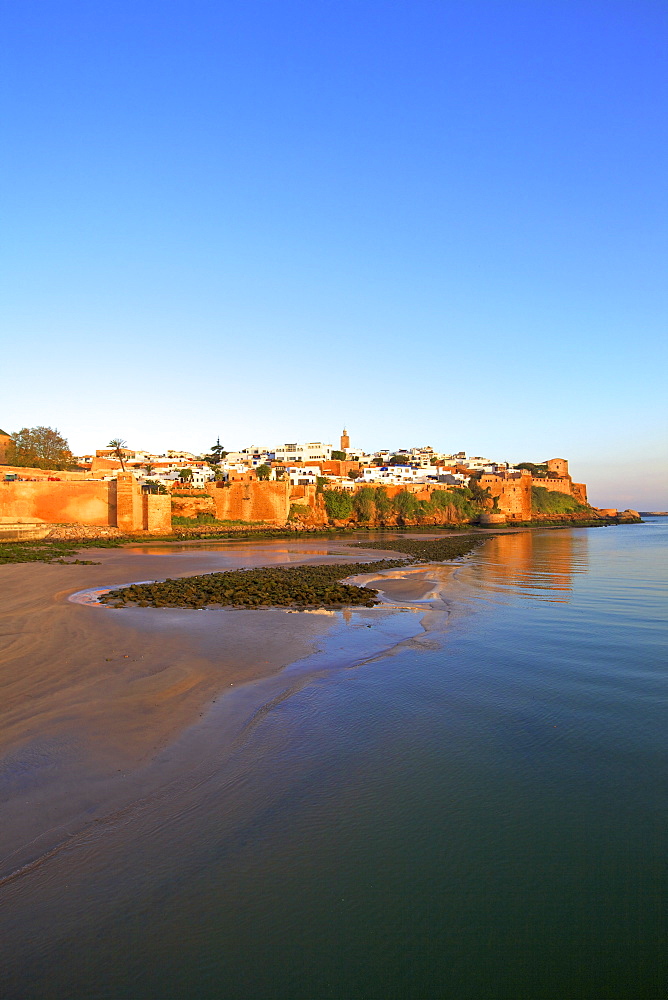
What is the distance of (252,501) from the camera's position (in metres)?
50.5

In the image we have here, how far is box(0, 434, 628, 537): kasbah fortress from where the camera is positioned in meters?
38.2

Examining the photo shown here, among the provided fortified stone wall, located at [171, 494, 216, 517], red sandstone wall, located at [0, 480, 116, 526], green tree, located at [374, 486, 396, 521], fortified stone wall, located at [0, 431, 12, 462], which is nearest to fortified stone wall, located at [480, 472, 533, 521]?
green tree, located at [374, 486, 396, 521]

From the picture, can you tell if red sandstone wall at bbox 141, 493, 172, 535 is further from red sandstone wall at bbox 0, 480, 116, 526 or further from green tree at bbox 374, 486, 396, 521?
green tree at bbox 374, 486, 396, 521

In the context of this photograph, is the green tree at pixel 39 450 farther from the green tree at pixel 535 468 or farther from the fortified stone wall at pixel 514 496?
the green tree at pixel 535 468

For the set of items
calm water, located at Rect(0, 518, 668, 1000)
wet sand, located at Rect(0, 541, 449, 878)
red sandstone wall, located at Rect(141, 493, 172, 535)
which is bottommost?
calm water, located at Rect(0, 518, 668, 1000)

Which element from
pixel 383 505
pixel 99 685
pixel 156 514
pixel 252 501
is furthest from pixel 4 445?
pixel 99 685

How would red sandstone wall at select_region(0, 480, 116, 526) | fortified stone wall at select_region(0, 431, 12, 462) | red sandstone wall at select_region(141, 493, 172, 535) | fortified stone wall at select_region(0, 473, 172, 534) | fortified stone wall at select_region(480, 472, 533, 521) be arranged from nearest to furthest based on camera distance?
red sandstone wall at select_region(0, 480, 116, 526) → fortified stone wall at select_region(0, 473, 172, 534) → red sandstone wall at select_region(141, 493, 172, 535) → fortified stone wall at select_region(0, 431, 12, 462) → fortified stone wall at select_region(480, 472, 533, 521)

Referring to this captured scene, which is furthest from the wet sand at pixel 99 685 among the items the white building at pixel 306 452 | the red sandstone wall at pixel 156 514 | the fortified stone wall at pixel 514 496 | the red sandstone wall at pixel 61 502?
the white building at pixel 306 452

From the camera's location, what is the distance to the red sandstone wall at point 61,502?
38.0m

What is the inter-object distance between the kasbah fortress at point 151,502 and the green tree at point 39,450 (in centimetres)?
213

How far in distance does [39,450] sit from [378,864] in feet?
184

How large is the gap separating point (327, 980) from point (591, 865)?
1.86m

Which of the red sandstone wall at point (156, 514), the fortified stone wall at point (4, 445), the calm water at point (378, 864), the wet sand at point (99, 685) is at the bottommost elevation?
Answer: the calm water at point (378, 864)

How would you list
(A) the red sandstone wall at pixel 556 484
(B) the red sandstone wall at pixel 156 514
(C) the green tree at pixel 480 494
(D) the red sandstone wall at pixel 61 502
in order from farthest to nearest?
(A) the red sandstone wall at pixel 556 484 < (C) the green tree at pixel 480 494 < (B) the red sandstone wall at pixel 156 514 < (D) the red sandstone wall at pixel 61 502
